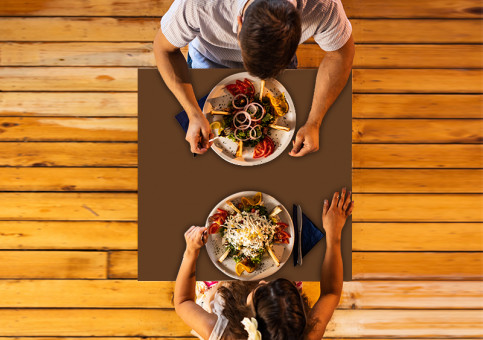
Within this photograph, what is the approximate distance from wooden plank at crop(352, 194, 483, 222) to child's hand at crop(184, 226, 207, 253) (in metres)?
1.24

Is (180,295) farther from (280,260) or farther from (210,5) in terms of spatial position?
(210,5)

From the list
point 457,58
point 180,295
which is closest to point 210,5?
point 180,295

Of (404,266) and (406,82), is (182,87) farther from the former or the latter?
(404,266)

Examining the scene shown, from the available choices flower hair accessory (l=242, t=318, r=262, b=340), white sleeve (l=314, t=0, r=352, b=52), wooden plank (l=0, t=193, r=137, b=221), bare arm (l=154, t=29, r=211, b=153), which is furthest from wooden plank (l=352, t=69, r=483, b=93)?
wooden plank (l=0, t=193, r=137, b=221)

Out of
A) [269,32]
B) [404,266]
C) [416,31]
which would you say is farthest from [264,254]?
[416,31]

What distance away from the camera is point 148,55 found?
2316mm

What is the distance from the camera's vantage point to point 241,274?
56.7 inches

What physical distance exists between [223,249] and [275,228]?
0.72ft

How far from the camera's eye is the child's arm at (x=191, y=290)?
4.63 ft

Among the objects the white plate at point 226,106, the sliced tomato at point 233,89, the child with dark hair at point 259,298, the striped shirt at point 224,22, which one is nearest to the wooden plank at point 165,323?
the child with dark hair at point 259,298

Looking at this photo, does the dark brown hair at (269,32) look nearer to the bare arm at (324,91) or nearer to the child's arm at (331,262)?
the bare arm at (324,91)

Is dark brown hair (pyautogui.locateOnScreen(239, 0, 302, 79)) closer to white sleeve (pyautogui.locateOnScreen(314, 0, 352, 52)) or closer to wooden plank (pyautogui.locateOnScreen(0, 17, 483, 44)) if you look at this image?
white sleeve (pyautogui.locateOnScreen(314, 0, 352, 52))

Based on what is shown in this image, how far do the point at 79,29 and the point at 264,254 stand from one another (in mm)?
1834

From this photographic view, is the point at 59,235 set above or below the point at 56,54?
below
